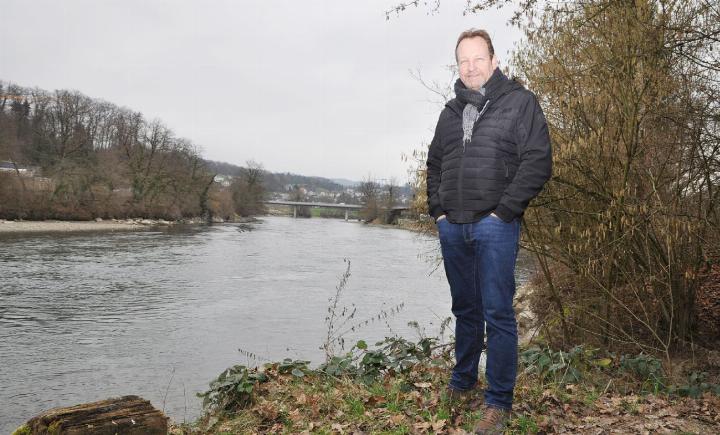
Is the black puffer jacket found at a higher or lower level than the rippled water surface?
higher

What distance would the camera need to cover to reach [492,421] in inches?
132

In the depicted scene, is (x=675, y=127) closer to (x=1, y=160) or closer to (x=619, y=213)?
(x=619, y=213)

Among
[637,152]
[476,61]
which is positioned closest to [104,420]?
[476,61]

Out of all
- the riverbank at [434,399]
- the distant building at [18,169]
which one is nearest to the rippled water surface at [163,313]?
the riverbank at [434,399]

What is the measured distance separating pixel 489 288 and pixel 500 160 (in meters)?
0.75

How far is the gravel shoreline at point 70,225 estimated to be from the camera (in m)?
37.7

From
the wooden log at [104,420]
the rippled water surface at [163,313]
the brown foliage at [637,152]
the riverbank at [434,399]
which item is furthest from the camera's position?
the rippled water surface at [163,313]

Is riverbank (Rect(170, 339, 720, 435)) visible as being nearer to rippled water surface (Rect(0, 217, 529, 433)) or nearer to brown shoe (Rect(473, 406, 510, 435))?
brown shoe (Rect(473, 406, 510, 435))

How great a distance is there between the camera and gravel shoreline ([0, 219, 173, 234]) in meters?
37.7

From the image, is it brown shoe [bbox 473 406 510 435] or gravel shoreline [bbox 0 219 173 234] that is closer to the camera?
brown shoe [bbox 473 406 510 435]

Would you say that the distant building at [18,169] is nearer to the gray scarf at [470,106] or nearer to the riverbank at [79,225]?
the riverbank at [79,225]

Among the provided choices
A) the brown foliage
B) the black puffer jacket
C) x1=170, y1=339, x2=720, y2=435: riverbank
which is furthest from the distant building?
the black puffer jacket

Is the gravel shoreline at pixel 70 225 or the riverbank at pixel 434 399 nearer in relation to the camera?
the riverbank at pixel 434 399

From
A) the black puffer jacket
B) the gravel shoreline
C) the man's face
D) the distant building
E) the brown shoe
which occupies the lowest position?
the gravel shoreline
